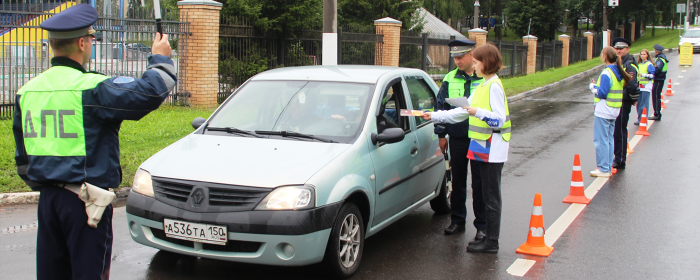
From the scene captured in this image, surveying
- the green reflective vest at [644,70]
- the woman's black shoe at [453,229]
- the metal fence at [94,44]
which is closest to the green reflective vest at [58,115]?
the woman's black shoe at [453,229]

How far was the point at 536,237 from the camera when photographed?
5551 mm

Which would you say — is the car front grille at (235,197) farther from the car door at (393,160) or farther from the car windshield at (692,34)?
the car windshield at (692,34)

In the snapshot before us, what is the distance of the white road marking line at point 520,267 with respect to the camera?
510 cm

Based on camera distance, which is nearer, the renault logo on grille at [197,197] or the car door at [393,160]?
the renault logo on grille at [197,197]

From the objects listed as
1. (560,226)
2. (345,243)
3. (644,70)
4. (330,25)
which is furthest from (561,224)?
(644,70)

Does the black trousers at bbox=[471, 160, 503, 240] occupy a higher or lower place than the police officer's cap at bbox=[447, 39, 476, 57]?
lower

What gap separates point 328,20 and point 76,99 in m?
9.45

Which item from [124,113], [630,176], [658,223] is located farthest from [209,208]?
[630,176]

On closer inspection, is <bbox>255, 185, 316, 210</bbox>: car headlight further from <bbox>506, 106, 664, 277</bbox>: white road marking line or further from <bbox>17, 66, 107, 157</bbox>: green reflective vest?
<bbox>506, 106, 664, 277</bbox>: white road marking line

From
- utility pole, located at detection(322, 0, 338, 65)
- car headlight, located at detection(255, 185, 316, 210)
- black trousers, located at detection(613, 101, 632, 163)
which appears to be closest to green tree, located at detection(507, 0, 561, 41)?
utility pole, located at detection(322, 0, 338, 65)

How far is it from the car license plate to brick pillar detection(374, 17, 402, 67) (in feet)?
54.7

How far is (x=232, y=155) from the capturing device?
4742 millimetres

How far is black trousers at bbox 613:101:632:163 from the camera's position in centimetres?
935

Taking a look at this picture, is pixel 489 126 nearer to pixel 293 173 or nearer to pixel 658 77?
pixel 293 173
